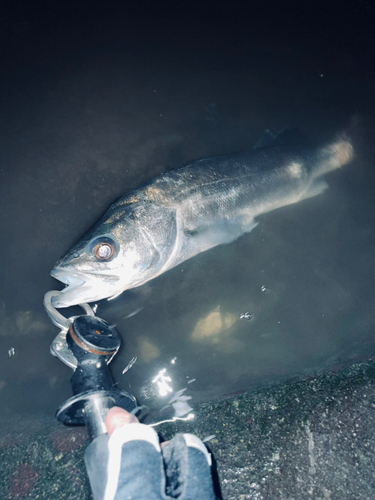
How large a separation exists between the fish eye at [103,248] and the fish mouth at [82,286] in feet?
0.48

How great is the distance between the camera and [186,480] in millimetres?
1442

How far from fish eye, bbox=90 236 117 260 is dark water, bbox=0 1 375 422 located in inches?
25.3

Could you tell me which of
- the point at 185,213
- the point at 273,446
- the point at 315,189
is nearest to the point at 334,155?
the point at 315,189

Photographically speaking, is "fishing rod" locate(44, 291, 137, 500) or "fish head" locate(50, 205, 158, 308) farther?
"fish head" locate(50, 205, 158, 308)

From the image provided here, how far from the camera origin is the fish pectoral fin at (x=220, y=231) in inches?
119

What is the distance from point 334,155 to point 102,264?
3.19 meters

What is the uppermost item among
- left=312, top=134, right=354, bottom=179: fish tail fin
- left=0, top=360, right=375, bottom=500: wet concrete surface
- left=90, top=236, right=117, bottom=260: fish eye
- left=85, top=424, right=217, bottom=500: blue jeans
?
left=90, top=236, right=117, bottom=260: fish eye

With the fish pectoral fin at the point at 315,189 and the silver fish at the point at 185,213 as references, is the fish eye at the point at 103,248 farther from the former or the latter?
the fish pectoral fin at the point at 315,189

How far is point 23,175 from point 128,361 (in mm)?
2306

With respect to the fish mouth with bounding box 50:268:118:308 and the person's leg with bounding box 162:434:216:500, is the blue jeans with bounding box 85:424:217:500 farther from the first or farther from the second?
the fish mouth with bounding box 50:268:118:308

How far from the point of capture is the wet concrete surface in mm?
2047

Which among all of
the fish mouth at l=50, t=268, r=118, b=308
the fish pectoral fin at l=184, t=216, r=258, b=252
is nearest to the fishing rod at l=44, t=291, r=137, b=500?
the fish mouth at l=50, t=268, r=118, b=308

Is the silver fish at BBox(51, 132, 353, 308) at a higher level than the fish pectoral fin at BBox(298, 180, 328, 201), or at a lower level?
higher

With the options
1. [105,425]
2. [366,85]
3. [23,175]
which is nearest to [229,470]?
[105,425]
